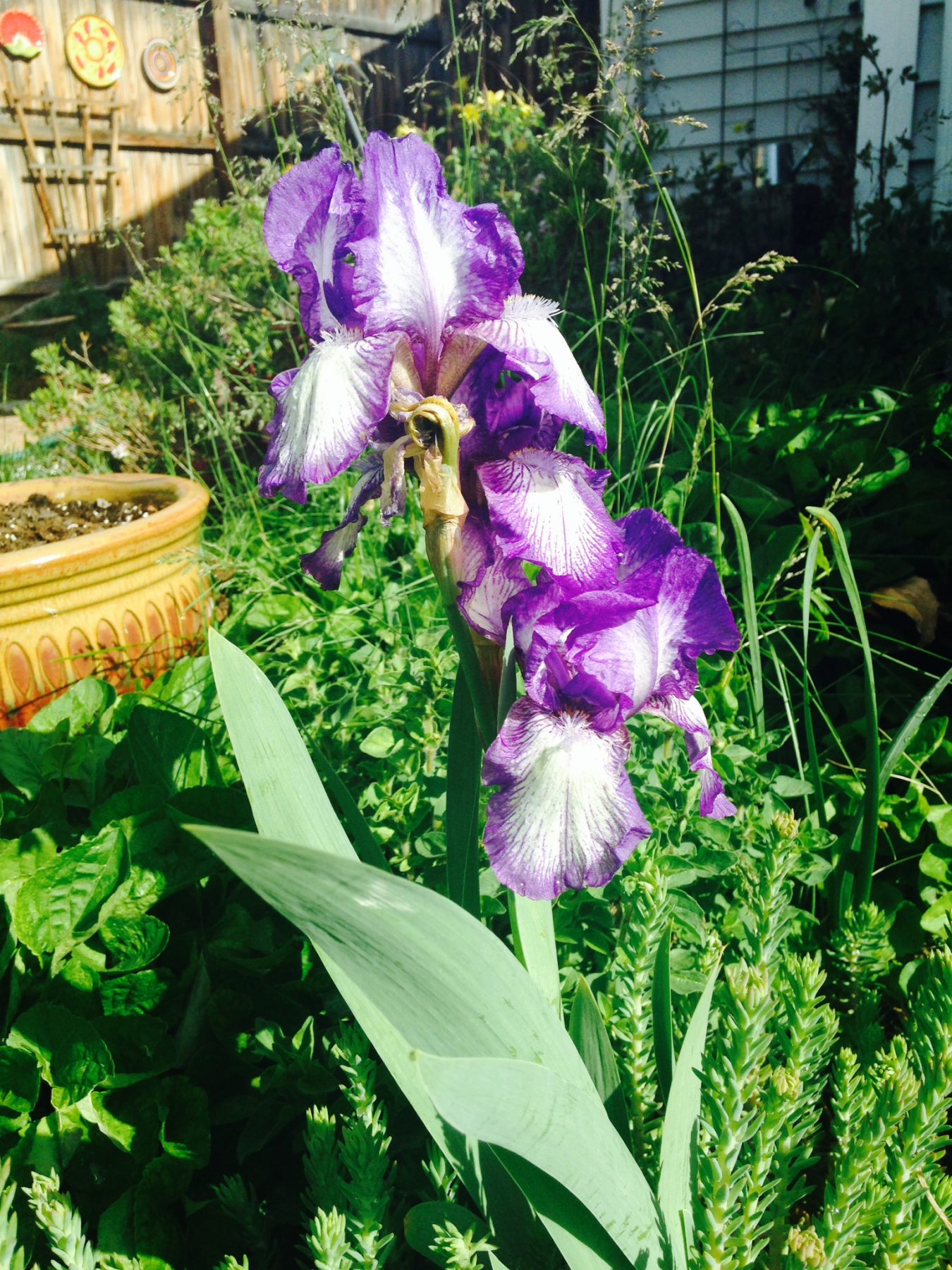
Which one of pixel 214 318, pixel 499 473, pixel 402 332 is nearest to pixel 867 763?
pixel 499 473

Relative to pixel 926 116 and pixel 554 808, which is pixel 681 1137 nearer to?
pixel 554 808

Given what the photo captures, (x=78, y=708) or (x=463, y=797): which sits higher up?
(x=463, y=797)

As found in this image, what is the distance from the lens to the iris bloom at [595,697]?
2.37 feet

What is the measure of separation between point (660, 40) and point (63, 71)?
17.7 feet

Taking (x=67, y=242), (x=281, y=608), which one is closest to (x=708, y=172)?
(x=281, y=608)

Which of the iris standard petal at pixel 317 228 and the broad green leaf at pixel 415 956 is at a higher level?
the iris standard petal at pixel 317 228

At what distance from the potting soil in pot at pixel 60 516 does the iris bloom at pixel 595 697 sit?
6.29 ft

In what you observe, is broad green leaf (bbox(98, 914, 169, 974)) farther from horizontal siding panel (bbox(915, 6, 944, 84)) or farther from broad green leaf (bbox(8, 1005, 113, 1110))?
horizontal siding panel (bbox(915, 6, 944, 84))

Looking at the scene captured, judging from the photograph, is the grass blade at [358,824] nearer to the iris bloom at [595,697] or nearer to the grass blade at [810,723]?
the iris bloom at [595,697]

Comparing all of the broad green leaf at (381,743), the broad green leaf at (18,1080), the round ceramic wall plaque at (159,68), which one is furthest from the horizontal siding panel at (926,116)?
the round ceramic wall plaque at (159,68)

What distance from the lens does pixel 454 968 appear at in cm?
62

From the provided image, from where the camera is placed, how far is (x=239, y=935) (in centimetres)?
123

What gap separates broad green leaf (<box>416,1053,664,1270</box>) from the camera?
1.86 feet

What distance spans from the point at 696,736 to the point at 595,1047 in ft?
0.99
